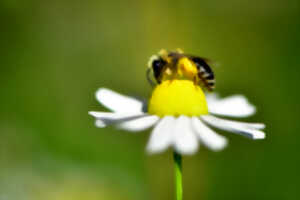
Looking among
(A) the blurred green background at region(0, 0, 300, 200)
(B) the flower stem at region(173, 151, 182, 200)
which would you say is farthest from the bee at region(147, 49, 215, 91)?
(A) the blurred green background at region(0, 0, 300, 200)

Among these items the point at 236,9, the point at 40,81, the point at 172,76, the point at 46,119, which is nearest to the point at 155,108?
the point at 172,76

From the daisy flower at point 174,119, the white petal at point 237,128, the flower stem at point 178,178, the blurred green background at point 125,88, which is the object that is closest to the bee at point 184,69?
the daisy flower at point 174,119

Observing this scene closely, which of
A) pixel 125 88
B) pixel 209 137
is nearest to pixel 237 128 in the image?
pixel 209 137

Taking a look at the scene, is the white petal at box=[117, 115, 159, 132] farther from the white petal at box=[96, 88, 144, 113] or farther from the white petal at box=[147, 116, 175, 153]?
the white petal at box=[96, 88, 144, 113]

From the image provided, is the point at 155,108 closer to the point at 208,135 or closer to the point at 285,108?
the point at 208,135

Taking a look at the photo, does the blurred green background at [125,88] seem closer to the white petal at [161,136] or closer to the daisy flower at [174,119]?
the daisy flower at [174,119]

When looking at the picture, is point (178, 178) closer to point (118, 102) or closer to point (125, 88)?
point (118, 102)
